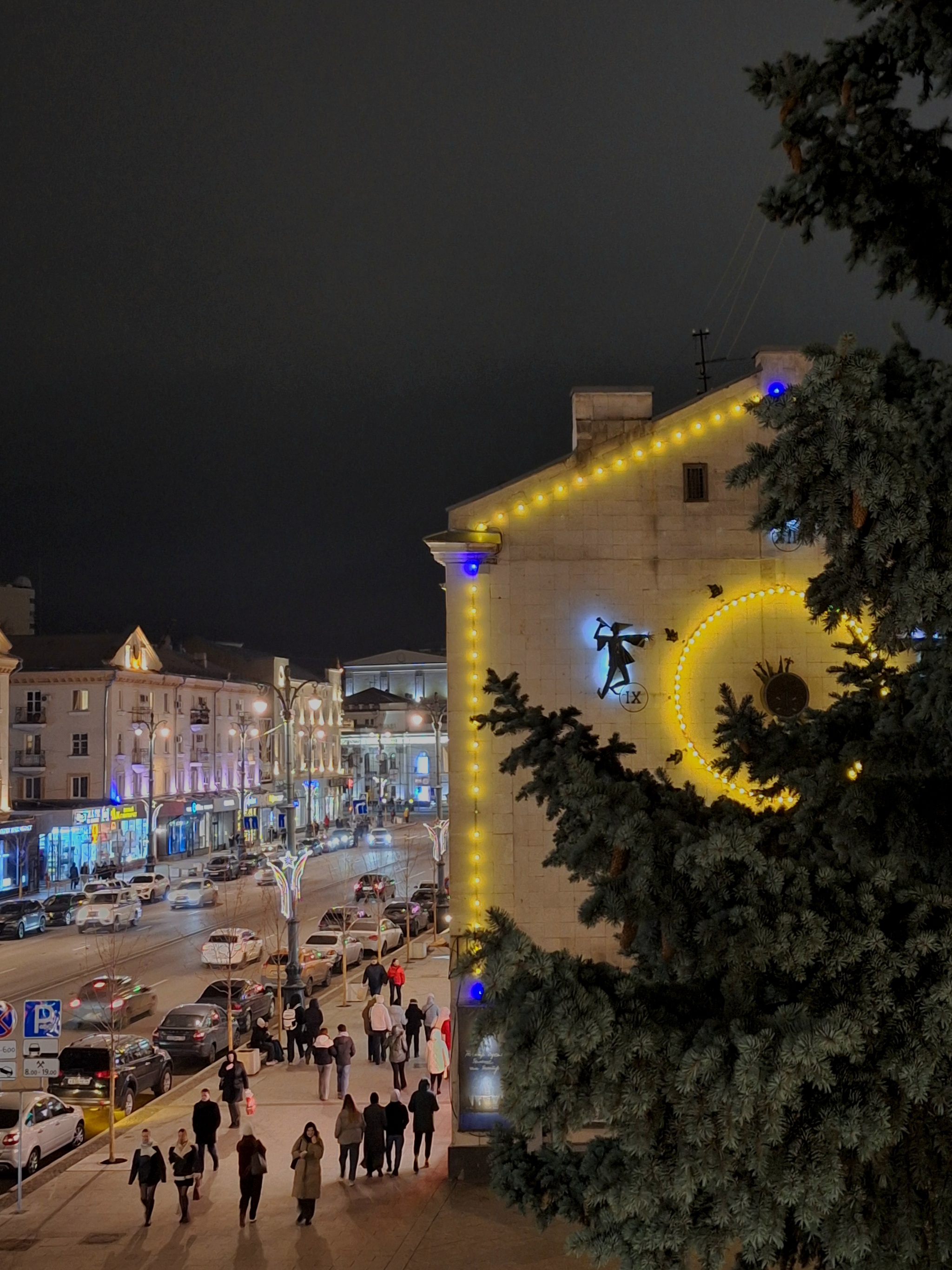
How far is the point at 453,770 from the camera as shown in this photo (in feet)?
57.7

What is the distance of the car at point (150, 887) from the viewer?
180 feet

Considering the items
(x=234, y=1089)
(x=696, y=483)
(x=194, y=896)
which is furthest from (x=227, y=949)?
(x=696, y=483)

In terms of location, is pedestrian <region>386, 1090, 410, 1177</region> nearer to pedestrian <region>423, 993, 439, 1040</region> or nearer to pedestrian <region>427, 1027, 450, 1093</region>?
pedestrian <region>427, 1027, 450, 1093</region>

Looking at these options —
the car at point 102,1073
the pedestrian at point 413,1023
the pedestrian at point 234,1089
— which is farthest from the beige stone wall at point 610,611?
the car at point 102,1073

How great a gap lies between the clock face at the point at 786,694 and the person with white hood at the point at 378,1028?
38.0 feet

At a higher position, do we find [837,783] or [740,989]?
[837,783]

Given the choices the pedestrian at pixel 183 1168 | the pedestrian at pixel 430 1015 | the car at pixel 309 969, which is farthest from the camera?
the car at pixel 309 969

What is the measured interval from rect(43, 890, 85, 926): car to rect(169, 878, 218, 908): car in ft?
13.8

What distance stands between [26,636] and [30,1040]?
59.8 m

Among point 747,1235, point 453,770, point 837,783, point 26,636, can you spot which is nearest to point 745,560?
point 453,770

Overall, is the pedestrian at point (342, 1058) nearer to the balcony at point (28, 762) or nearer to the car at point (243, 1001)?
the car at point (243, 1001)

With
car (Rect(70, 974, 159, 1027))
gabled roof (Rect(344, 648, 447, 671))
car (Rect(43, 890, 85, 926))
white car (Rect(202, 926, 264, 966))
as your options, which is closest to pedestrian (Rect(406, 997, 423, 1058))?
car (Rect(70, 974, 159, 1027))

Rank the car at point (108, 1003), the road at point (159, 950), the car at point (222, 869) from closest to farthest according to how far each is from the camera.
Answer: the car at point (108, 1003) → the road at point (159, 950) → the car at point (222, 869)

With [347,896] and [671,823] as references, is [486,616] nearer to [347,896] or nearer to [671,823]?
[671,823]
